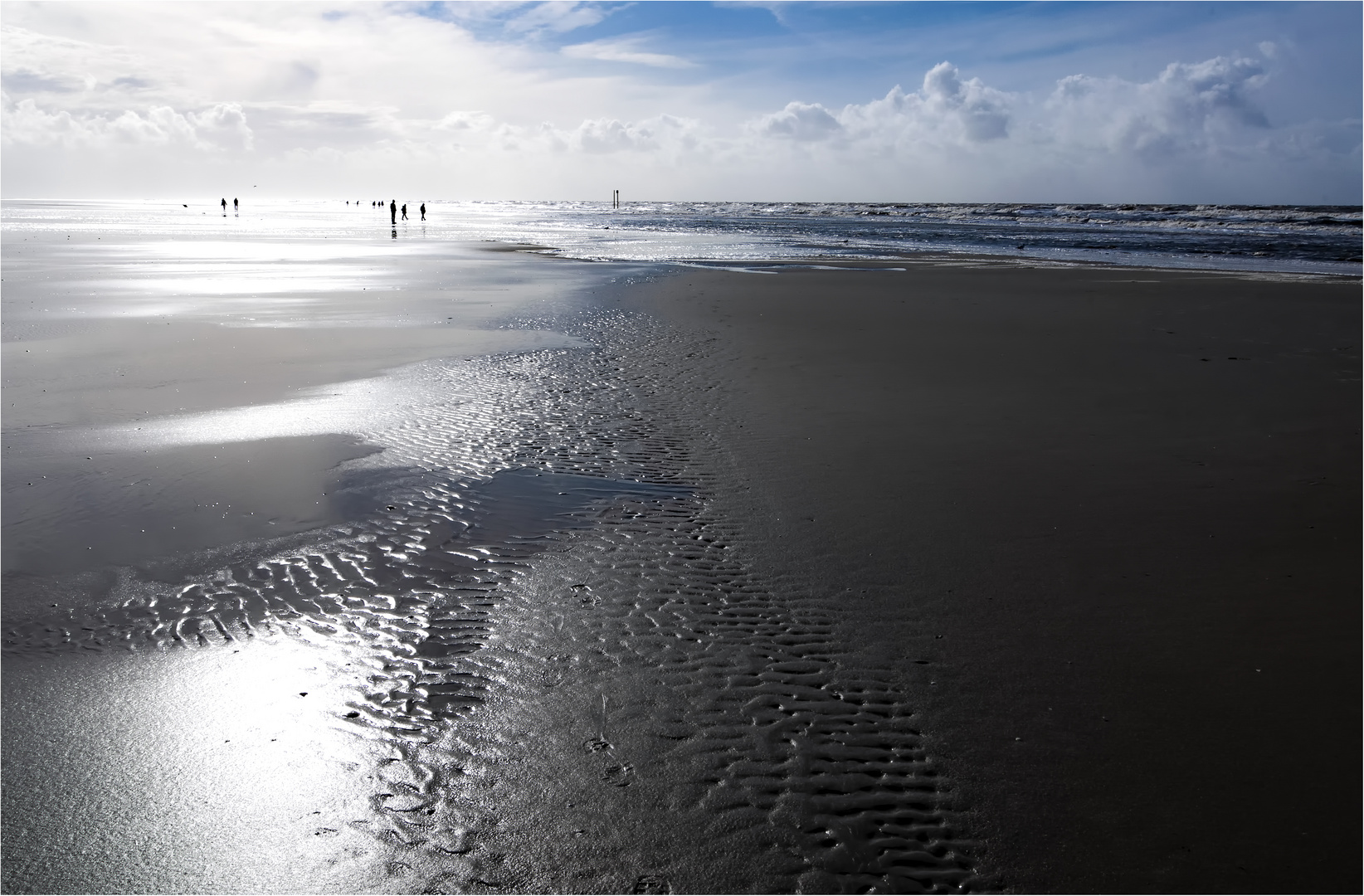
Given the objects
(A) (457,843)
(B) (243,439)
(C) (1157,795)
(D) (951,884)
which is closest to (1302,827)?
(C) (1157,795)

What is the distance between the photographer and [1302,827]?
11.1 feet

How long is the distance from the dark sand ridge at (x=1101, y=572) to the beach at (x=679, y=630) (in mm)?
27

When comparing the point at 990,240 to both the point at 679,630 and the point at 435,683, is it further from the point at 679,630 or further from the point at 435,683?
the point at 435,683

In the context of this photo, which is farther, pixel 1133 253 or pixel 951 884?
pixel 1133 253

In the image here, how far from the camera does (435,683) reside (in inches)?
175

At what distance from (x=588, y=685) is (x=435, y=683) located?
30.1 inches

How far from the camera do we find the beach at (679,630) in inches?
132

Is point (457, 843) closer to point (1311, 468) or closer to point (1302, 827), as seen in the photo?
point (1302, 827)

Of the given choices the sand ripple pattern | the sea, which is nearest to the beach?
the sand ripple pattern

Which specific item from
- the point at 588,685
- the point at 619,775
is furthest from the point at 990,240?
the point at 619,775

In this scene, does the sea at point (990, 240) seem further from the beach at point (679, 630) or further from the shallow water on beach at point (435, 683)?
the shallow water on beach at point (435, 683)

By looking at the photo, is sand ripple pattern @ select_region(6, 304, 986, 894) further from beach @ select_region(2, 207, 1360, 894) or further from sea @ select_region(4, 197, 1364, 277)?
sea @ select_region(4, 197, 1364, 277)

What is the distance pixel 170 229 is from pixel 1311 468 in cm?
5895

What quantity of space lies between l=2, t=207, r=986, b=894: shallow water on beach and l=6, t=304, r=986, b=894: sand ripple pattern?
0.05ft
